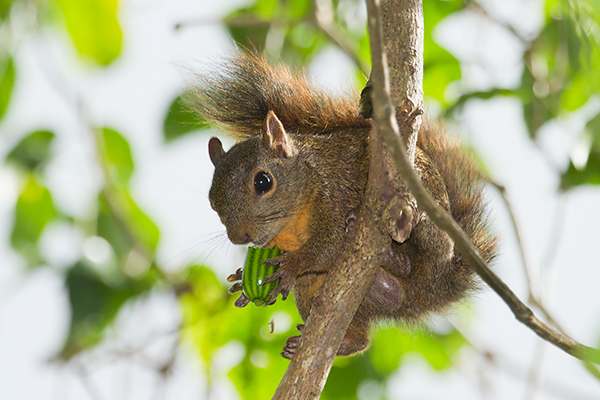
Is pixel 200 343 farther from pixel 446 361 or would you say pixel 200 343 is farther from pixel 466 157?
pixel 466 157

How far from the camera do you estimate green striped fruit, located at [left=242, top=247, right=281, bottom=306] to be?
2.15 m

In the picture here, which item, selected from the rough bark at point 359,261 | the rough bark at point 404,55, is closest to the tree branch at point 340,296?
the rough bark at point 359,261

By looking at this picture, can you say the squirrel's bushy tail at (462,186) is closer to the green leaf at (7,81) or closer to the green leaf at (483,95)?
the green leaf at (483,95)

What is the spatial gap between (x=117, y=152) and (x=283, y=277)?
1359 mm

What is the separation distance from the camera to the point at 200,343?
117 inches

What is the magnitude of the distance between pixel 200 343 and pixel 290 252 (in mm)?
849

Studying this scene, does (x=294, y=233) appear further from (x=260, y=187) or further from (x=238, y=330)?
(x=238, y=330)

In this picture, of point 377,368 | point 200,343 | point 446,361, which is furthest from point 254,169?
point 446,361

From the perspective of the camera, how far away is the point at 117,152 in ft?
10.4

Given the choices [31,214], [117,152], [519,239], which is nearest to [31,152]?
[31,214]

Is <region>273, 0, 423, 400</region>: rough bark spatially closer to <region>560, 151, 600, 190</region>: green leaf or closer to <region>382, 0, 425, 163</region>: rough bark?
<region>382, 0, 425, 163</region>: rough bark

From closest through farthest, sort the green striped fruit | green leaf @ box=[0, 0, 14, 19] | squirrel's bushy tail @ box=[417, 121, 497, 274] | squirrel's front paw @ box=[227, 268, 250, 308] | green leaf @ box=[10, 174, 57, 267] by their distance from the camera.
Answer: the green striped fruit < squirrel's front paw @ box=[227, 268, 250, 308] < squirrel's bushy tail @ box=[417, 121, 497, 274] < green leaf @ box=[0, 0, 14, 19] < green leaf @ box=[10, 174, 57, 267]

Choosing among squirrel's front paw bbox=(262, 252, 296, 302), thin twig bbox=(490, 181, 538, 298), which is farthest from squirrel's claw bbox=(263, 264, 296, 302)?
thin twig bbox=(490, 181, 538, 298)

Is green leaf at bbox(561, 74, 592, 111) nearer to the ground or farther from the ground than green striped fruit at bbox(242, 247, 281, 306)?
farther from the ground
